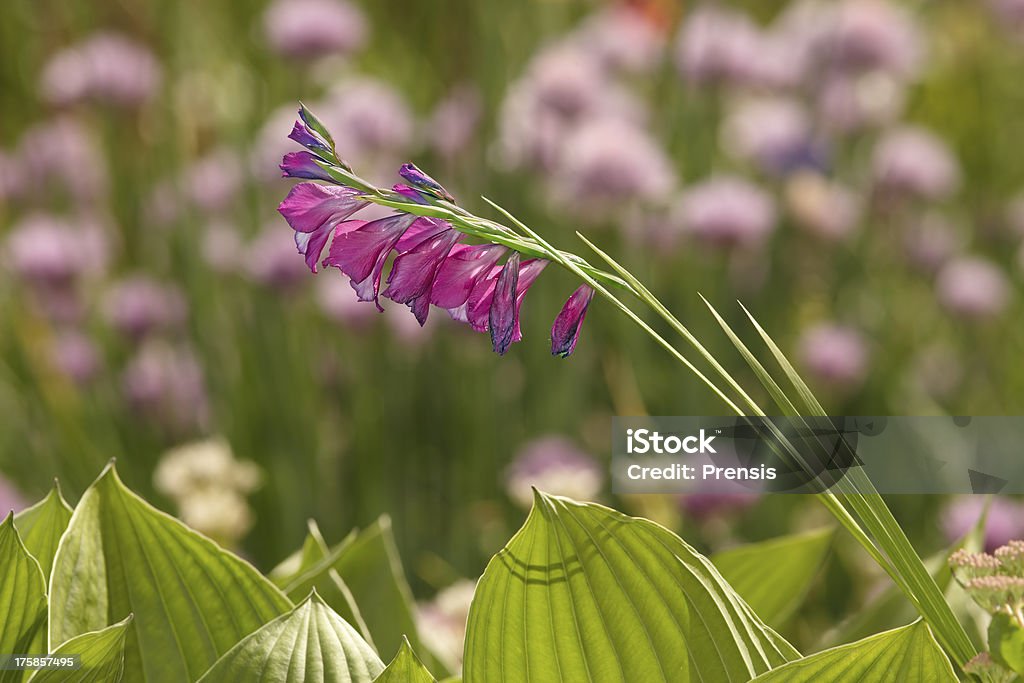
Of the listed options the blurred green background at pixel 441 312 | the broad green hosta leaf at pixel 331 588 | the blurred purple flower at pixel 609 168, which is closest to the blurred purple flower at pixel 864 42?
the blurred green background at pixel 441 312

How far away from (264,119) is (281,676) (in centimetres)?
137

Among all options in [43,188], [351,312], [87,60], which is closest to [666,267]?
[351,312]

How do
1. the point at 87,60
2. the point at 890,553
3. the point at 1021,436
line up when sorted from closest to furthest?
the point at 890,553 < the point at 1021,436 < the point at 87,60

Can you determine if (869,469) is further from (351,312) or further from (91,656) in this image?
(351,312)

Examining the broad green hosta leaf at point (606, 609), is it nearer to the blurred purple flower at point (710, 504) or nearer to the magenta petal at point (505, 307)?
the magenta petal at point (505, 307)

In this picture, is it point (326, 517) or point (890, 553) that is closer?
point (890, 553)

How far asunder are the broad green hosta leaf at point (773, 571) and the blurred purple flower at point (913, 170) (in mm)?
1200

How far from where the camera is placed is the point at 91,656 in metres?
0.45

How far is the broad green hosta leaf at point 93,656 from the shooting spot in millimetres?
447

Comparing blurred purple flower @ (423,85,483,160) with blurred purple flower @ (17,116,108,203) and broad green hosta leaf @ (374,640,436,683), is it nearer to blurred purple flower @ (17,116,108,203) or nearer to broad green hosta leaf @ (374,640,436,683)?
blurred purple flower @ (17,116,108,203)

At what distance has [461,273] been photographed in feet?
1.52

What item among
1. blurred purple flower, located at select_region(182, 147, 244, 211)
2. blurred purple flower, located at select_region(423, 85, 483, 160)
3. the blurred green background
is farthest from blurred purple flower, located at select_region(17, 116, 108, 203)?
blurred purple flower, located at select_region(423, 85, 483, 160)

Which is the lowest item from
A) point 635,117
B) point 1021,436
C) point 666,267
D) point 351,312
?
point 1021,436

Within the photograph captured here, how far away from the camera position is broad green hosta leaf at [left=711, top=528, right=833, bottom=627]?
0.70m
